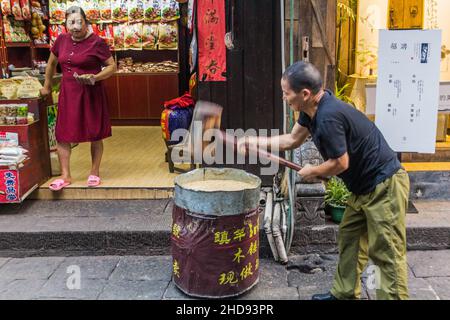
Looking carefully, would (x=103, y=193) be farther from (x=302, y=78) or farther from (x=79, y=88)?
(x=302, y=78)

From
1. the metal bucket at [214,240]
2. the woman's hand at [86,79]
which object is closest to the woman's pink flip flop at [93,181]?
the woman's hand at [86,79]

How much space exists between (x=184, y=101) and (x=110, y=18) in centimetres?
413

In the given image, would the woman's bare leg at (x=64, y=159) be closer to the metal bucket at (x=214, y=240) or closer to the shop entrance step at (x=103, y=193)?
the shop entrance step at (x=103, y=193)

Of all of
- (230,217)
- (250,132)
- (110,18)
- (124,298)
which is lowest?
(124,298)

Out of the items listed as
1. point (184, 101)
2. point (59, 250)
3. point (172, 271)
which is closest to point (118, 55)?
point (184, 101)

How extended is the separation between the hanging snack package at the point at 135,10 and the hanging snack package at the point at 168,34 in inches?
16.6

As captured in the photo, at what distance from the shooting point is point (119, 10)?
1086 centimetres

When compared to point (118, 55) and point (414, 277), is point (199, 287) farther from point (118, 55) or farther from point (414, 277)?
point (118, 55)

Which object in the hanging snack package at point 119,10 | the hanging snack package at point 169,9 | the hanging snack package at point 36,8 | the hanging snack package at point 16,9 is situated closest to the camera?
the hanging snack package at point 16,9

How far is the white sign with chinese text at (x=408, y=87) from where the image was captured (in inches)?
225

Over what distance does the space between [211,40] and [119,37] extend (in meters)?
5.08

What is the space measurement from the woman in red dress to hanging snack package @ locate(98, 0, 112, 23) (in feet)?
14.0

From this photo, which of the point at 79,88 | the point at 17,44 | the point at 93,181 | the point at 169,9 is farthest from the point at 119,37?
the point at 93,181

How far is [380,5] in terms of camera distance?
7211mm
